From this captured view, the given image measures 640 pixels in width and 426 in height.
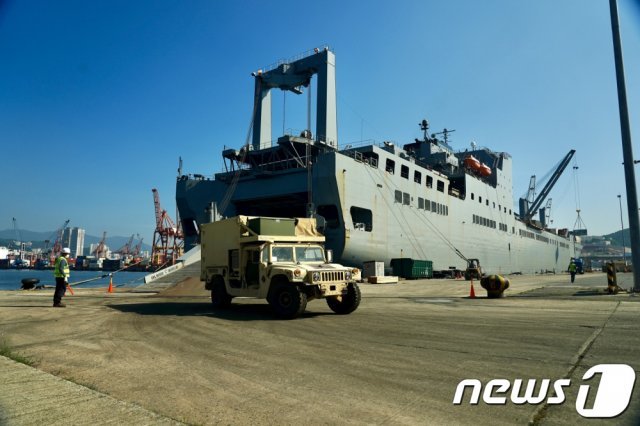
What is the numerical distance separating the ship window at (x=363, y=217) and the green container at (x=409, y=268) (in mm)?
4436

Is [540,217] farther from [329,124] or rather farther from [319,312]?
[319,312]

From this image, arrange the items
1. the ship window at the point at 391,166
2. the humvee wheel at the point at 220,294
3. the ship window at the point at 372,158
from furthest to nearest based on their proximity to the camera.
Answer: the ship window at the point at 391,166
the ship window at the point at 372,158
the humvee wheel at the point at 220,294

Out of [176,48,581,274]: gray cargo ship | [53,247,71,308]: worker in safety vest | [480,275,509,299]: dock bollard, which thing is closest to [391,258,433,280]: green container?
[176,48,581,274]: gray cargo ship

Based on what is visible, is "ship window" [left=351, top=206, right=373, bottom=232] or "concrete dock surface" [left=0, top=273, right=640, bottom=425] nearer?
"concrete dock surface" [left=0, top=273, right=640, bottom=425]

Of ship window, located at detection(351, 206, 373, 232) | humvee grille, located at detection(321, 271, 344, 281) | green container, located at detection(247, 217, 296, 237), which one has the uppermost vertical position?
ship window, located at detection(351, 206, 373, 232)

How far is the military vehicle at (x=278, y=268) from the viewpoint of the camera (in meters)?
10.2

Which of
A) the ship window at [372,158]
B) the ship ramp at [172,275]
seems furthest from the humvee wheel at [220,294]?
the ship window at [372,158]

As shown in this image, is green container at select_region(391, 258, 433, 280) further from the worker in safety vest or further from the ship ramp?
the worker in safety vest

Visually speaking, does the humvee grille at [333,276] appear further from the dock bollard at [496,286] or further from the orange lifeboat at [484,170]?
the orange lifeboat at [484,170]

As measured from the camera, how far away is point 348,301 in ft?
36.7

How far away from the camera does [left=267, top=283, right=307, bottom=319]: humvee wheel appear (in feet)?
32.9

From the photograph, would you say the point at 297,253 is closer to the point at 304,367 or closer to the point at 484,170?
the point at 304,367

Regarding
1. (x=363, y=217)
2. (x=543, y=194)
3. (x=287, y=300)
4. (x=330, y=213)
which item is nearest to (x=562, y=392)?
(x=287, y=300)

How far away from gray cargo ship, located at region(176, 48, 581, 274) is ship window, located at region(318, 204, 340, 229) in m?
0.08
